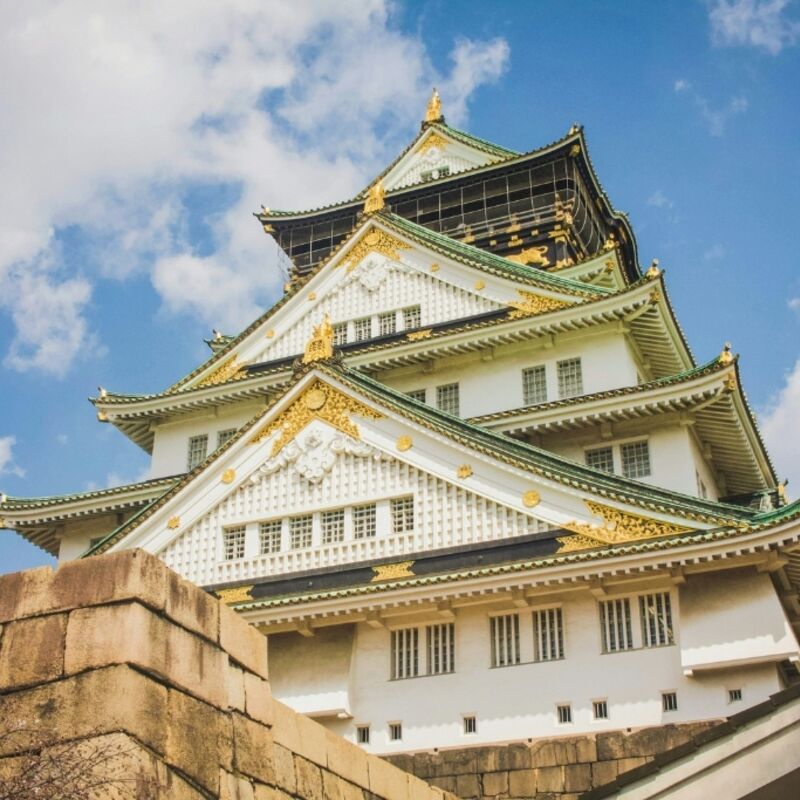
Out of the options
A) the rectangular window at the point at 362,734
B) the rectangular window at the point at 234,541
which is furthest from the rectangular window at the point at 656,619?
the rectangular window at the point at 234,541

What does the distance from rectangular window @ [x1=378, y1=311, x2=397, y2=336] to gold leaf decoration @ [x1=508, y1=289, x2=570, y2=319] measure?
360 cm

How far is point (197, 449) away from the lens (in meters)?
32.1

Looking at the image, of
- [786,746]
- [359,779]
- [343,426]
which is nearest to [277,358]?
[343,426]

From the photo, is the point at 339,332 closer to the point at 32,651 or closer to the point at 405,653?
the point at 405,653

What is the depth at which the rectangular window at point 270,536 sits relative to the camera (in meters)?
24.2

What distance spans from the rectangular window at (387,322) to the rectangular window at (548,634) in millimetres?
12510

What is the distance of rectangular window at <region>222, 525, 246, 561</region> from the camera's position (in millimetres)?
24391

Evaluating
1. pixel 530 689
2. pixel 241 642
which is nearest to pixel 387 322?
pixel 530 689

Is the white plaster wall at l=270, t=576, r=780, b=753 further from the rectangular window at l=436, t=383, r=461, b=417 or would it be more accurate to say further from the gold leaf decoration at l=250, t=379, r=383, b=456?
the rectangular window at l=436, t=383, r=461, b=417

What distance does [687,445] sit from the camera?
25.8m

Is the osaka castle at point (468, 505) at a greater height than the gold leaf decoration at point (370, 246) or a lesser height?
lesser

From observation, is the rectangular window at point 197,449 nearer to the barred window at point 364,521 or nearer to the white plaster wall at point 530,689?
the barred window at point 364,521

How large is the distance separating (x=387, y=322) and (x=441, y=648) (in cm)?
1261

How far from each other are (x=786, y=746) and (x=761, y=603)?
10.3 meters
